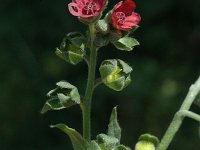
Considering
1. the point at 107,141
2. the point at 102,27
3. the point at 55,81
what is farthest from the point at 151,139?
the point at 55,81

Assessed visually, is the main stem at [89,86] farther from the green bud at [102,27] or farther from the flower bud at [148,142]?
the flower bud at [148,142]

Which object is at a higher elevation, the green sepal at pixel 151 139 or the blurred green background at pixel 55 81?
the green sepal at pixel 151 139

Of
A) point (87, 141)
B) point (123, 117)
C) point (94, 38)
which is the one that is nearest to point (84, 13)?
point (94, 38)

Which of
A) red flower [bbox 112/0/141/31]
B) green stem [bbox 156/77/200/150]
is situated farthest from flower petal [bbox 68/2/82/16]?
green stem [bbox 156/77/200/150]

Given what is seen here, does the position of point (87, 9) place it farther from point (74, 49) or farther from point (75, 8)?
point (74, 49)

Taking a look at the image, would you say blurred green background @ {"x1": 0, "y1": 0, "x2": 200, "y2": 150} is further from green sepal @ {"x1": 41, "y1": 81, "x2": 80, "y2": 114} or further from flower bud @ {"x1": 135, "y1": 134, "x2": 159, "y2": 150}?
green sepal @ {"x1": 41, "y1": 81, "x2": 80, "y2": 114}

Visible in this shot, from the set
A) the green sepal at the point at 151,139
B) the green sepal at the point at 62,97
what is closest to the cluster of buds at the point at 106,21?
the green sepal at the point at 62,97
